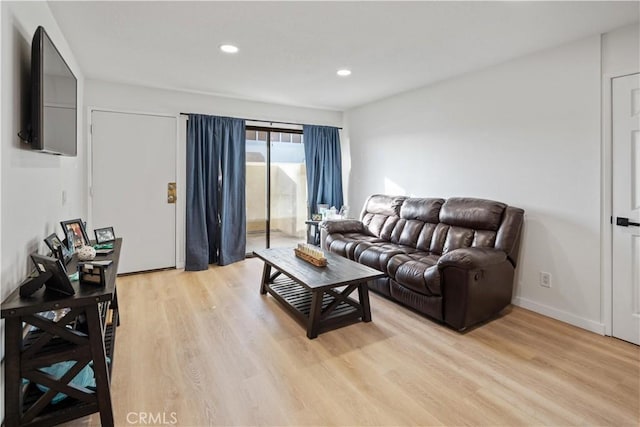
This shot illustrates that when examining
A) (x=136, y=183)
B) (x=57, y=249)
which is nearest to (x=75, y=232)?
(x=57, y=249)

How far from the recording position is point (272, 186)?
531 cm

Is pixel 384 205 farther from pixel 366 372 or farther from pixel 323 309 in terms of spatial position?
pixel 366 372

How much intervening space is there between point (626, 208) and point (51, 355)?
3795 millimetres

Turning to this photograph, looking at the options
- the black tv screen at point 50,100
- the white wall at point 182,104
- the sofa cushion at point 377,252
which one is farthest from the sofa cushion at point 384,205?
the black tv screen at point 50,100

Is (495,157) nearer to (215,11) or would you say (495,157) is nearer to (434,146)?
(434,146)

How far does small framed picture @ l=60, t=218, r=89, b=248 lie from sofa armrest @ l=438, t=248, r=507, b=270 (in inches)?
108

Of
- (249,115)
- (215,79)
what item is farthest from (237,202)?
(215,79)

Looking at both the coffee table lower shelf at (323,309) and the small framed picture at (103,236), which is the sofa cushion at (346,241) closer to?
the coffee table lower shelf at (323,309)

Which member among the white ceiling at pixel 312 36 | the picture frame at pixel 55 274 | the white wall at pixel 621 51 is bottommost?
the picture frame at pixel 55 274

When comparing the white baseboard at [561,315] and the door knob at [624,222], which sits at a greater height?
the door knob at [624,222]

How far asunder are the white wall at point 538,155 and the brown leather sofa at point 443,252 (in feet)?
0.82

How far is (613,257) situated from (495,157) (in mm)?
1311

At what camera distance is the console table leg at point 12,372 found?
4.79ft

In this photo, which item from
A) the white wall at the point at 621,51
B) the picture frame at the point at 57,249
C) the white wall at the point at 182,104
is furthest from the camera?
the white wall at the point at 182,104
